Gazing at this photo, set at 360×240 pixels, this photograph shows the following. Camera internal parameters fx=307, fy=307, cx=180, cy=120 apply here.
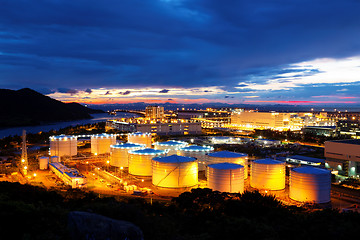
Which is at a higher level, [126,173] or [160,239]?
[160,239]

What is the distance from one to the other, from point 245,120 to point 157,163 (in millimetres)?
61493

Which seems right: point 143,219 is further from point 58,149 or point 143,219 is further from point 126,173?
point 58,149

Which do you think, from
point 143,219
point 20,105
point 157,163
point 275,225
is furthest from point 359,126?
point 20,105

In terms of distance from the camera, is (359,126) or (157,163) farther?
(359,126)

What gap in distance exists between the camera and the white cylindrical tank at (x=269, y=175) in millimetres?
20458

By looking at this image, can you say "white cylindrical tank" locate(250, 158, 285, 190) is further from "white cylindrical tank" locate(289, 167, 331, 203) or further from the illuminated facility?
the illuminated facility

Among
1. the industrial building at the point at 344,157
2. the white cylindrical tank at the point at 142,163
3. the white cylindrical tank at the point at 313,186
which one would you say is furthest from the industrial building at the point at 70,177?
the industrial building at the point at 344,157

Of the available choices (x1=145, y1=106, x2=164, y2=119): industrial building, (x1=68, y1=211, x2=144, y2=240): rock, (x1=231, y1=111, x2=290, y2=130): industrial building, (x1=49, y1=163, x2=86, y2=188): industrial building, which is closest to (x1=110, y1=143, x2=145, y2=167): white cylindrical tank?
(x1=49, y1=163, x2=86, y2=188): industrial building

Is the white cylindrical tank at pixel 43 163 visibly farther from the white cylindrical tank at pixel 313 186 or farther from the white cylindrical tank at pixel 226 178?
the white cylindrical tank at pixel 313 186

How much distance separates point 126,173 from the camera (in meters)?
25.6

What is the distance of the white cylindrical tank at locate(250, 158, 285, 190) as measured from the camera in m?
20.5

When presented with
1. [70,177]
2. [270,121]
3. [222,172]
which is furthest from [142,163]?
[270,121]

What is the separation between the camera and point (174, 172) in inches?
815

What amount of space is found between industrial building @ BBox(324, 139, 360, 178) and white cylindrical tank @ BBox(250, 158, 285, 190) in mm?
6004
